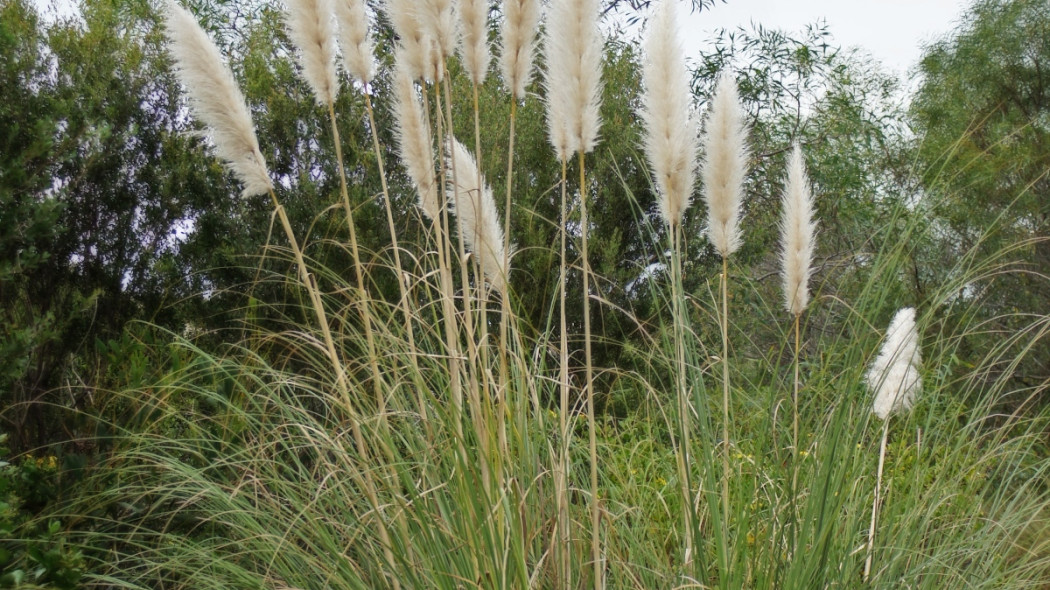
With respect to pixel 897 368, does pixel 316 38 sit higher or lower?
higher

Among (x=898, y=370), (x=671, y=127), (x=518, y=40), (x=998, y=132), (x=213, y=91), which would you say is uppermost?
(x=998, y=132)

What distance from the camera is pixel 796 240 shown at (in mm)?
2691

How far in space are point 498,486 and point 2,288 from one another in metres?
3.29

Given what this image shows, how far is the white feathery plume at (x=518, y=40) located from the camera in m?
2.40

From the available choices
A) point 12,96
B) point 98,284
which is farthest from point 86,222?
point 12,96

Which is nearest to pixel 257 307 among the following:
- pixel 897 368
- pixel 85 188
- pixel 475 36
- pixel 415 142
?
pixel 85 188

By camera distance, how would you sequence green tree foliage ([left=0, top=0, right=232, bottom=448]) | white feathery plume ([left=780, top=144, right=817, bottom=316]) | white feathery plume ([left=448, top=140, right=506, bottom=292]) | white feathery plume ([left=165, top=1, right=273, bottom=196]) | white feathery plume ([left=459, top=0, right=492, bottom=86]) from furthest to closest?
green tree foliage ([left=0, top=0, right=232, bottom=448])
white feathery plume ([left=780, top=144, right=817, bottom=316])
white feathery plume ([left=448, top=140, right=506, bottom=292])
white feathery plume ([left=459, top=0, right=492, bottom=86])
white feathery plume ([left=165, top=1, right=273, bottom=196])

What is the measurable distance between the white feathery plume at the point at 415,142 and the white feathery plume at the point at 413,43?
0.11 feet

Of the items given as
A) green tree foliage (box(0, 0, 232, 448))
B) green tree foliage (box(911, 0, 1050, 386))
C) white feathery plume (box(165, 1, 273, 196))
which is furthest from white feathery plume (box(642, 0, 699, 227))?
green tree foliage (box(911, 0, 1050, 386))

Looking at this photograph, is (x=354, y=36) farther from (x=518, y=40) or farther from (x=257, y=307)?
(x=257, y=307)

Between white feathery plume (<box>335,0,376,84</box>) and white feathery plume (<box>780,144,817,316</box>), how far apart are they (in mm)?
1237

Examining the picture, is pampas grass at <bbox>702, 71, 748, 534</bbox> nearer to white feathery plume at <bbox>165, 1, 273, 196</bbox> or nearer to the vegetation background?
the vegetation background

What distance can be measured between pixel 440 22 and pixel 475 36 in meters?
0.10

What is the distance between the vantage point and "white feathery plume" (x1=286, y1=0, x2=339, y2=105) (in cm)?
239
